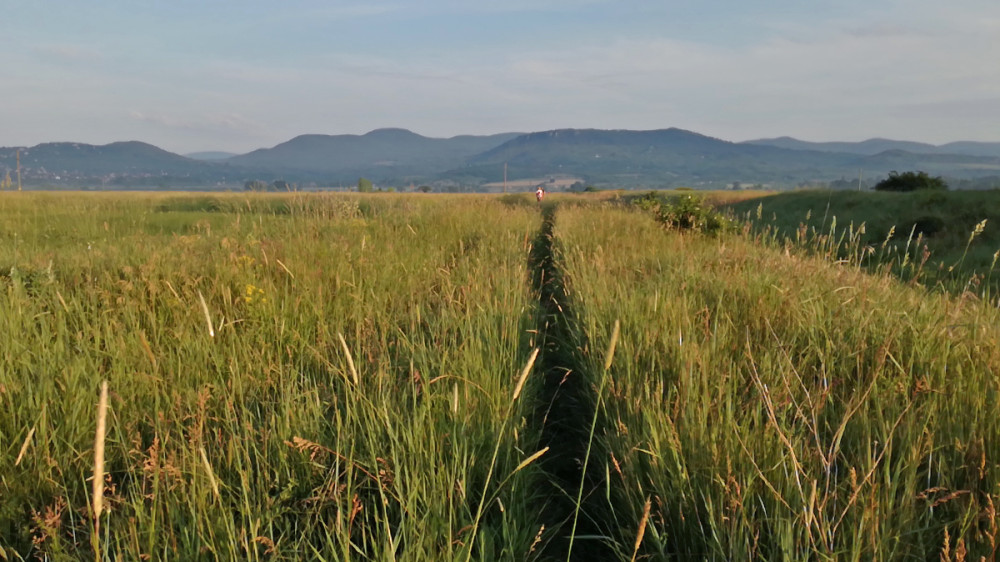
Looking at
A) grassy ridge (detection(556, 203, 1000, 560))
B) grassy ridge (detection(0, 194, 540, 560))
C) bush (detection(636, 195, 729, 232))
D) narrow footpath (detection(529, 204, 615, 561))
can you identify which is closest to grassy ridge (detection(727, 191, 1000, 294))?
bush (detection(636, 195, 729, 232))

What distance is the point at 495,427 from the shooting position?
236 centimetres

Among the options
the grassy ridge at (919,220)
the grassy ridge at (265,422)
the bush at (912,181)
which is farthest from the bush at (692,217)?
the bush at (912,181)

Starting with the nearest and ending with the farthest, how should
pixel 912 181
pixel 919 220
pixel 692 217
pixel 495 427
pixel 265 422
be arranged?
pixel 265 422 < pixel 495 427 < pixel 692 217 < pixel 919 220 < pixel 912 181

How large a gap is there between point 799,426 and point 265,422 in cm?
214

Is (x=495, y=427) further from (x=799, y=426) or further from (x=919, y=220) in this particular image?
(x=919, y=220)

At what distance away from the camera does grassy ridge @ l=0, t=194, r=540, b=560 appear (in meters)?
1.69

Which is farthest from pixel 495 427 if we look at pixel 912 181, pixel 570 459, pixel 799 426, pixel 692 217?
pixel 912 181

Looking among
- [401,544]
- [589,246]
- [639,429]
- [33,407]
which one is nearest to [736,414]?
[639,429]

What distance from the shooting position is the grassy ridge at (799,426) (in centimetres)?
164

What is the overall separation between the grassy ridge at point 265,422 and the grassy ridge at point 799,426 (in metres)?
0.50

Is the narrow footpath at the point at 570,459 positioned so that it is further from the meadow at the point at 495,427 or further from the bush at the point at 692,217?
the bush at the point at 692,217

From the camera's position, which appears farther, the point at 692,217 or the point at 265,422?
the point at 692,217

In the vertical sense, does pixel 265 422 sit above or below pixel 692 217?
below

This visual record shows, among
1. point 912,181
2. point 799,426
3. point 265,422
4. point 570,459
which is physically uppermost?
point 912,181
